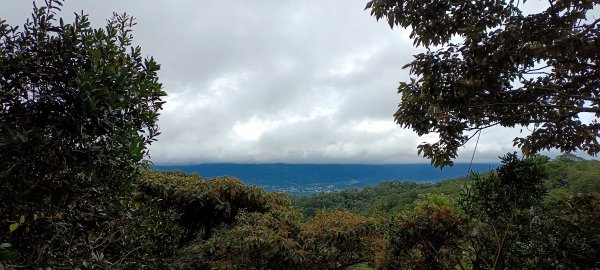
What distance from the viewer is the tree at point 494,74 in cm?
401

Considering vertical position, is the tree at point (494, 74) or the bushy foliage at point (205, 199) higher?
the tree at point (494, 74)

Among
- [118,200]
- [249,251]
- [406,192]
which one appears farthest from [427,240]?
[406,192]

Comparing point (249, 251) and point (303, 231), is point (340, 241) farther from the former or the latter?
point (249, 251)

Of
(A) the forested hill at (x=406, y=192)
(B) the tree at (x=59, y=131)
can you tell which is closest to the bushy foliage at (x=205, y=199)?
(A) the forested hill at (x=406, y=192)

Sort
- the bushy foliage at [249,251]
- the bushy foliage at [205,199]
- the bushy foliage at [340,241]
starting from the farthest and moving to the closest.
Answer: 1. the bushy foliage at [205,199]
2. the bushy foliage at [340,241]
3. the bushy foliage at [249,251]

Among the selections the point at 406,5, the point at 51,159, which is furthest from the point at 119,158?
the point at 406,5

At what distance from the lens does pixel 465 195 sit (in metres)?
5.21

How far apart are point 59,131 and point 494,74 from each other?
4.49m

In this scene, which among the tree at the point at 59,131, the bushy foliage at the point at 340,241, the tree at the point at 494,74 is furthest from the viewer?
the bushy foliage at the point at 340,241

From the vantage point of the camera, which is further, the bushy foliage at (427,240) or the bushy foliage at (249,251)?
the bushy foliage at (427,240)

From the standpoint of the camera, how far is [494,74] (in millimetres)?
4523

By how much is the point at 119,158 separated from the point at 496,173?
4.67 m

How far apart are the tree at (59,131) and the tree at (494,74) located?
3326mm

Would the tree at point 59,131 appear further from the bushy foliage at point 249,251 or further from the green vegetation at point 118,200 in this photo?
the bushy foliage at point 249,251
